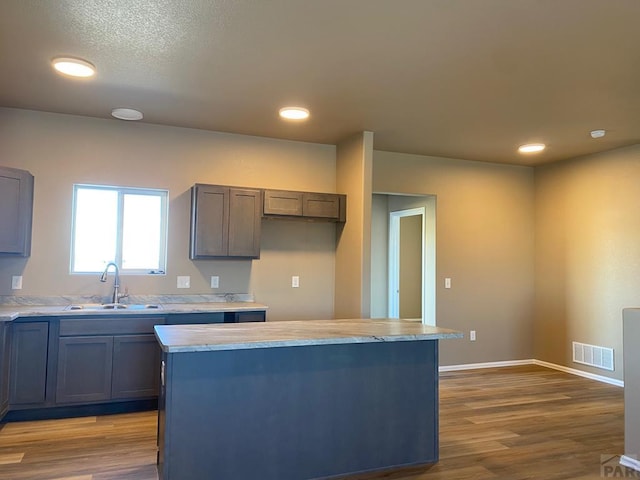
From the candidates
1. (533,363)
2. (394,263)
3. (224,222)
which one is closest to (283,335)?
(224,222)

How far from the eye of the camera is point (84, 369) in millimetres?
3715

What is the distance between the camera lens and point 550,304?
586cm

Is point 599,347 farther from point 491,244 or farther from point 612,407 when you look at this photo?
point 491,244

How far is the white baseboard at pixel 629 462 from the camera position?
292 centimetres

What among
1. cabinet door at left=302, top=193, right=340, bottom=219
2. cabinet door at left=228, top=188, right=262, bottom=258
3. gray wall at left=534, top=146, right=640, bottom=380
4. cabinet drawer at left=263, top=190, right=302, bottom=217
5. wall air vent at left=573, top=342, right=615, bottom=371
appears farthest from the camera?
wall air vent at left=573, top=342, right=615, bottom=371

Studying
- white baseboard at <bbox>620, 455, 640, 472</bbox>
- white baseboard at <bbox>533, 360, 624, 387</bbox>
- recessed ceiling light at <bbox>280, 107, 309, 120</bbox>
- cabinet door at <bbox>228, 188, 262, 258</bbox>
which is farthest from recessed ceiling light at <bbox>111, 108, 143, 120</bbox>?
white baseboard at <bbox>533, 360, 624, 387</bbox>

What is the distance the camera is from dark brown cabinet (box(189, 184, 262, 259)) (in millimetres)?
4312

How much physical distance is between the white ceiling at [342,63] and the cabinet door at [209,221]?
2.13 feet

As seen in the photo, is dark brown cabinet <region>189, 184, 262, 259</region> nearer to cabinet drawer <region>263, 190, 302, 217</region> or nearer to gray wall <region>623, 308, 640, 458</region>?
cabinet drawer <region>263, 190, 302, 217</region>

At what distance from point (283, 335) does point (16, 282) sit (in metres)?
2.72

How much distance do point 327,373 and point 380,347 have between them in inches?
14.4

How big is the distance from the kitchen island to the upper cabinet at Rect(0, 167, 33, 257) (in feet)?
6.10

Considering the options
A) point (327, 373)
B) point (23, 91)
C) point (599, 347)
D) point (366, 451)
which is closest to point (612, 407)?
point (599, 347)

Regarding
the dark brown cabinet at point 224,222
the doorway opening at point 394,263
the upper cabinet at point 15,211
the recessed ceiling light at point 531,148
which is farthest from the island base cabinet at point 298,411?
the doorway opening at point 394,263
